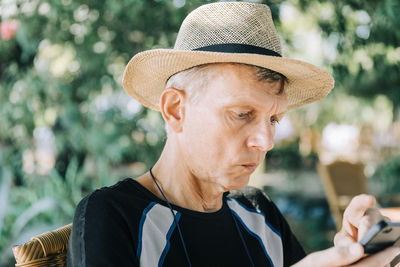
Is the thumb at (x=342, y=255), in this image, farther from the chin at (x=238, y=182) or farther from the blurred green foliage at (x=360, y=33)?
the blurred green foliage at (x=360, y=33)

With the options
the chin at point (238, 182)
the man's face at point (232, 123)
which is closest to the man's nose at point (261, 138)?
the man's face at point (232, 123)

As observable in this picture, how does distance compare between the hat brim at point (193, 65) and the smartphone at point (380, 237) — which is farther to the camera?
the hat brim at point (193, 65)

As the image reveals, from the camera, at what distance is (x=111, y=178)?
423 cm

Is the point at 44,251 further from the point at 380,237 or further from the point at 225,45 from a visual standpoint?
the point at 380,237

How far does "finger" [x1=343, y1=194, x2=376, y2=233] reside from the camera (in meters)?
1.20

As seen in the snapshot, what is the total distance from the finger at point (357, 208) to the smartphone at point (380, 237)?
0.20 m

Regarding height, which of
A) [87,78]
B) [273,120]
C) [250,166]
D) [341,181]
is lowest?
[341,181]

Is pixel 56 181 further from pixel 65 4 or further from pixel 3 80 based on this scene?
pixel 65 4

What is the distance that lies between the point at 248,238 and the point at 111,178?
2914 millimetres

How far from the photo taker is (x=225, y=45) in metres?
1.26

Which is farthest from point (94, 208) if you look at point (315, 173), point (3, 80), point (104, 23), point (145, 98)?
point (315, 173)

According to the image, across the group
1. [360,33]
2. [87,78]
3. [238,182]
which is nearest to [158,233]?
[238,182]

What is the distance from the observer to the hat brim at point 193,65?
4.10ft

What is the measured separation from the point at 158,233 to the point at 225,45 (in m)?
0.56
